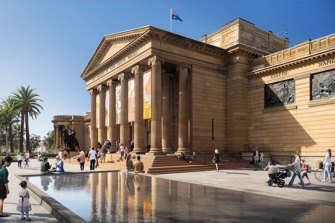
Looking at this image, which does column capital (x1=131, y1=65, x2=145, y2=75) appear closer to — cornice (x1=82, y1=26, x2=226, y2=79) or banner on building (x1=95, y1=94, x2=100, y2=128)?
cornice (x1=82, y1=26, x2=226, y2=79)

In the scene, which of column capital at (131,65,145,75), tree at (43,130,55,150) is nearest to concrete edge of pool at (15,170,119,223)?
column capital at (131,65,145,75)

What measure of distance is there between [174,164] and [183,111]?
650cm

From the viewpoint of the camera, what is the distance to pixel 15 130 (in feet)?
322

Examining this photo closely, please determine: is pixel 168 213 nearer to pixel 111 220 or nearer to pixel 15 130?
pixel 111 220

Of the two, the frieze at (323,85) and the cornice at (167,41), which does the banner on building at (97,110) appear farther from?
the frieze at (323,85)

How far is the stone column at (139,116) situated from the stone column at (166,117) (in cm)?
208

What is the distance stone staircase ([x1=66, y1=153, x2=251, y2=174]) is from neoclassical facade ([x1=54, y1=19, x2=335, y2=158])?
159 centimetres

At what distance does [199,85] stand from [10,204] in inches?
934

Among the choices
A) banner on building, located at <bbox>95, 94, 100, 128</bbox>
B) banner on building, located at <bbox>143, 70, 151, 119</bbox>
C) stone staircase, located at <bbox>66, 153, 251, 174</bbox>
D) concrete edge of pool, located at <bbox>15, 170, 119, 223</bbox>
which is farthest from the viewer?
banner on building, located at <bbox>95, 94, 100, 128</bbox>

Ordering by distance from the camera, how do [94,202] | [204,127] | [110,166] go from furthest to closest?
[204,127]
[110,166]
[94,202]

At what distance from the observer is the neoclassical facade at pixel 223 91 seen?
27797 millimetres

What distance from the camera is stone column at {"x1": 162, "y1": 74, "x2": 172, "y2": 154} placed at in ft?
102

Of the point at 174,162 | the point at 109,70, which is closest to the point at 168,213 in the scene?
the point at 174,162

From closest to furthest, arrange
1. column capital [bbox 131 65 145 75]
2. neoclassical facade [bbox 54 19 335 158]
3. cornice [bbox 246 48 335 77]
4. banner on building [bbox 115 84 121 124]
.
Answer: cornice [bbox 246 48 335 77], neoclassical facade [bbox 54 19 335 158], column capital [bbox 131 65 145 75], banner on building [bbox 115 84 121 124]
